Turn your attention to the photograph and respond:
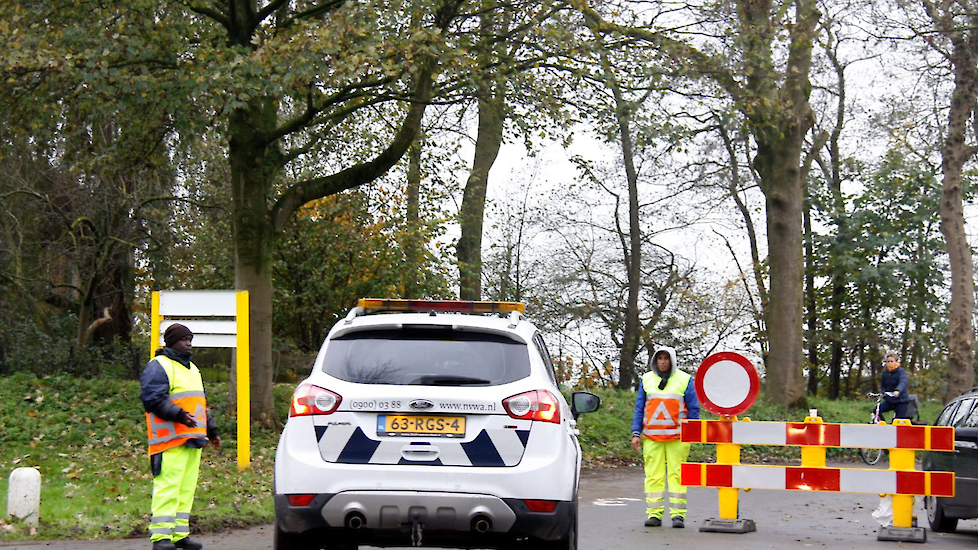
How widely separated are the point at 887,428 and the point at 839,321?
32.0 metres

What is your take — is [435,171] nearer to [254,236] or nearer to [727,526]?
[254,236]

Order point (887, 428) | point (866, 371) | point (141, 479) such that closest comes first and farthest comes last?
point (887, 428), point (141, 479), point (866, 371)

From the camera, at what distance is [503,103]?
18.6 m

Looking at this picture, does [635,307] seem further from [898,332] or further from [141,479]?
[141,479]

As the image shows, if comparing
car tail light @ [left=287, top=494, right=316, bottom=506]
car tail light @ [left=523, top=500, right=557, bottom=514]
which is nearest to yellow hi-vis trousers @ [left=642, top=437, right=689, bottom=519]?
car tail light @ [left=523, top=500, right=557, bottom=514]

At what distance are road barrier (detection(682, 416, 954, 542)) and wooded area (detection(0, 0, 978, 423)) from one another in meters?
7.13

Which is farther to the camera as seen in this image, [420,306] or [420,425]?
[420,306]

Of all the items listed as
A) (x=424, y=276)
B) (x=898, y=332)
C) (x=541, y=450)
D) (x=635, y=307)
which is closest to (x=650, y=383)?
(x=541, y=450)

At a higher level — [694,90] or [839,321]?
[694,90]

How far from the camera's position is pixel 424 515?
692 cm

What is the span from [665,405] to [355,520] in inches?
210

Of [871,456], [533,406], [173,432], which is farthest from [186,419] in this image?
[871,456]

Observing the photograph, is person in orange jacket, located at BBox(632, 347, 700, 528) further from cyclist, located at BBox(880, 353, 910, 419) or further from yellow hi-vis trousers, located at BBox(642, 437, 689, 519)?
cyclist, located at BBox(880, 353, 910, 419)

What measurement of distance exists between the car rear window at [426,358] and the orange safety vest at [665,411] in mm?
4651
